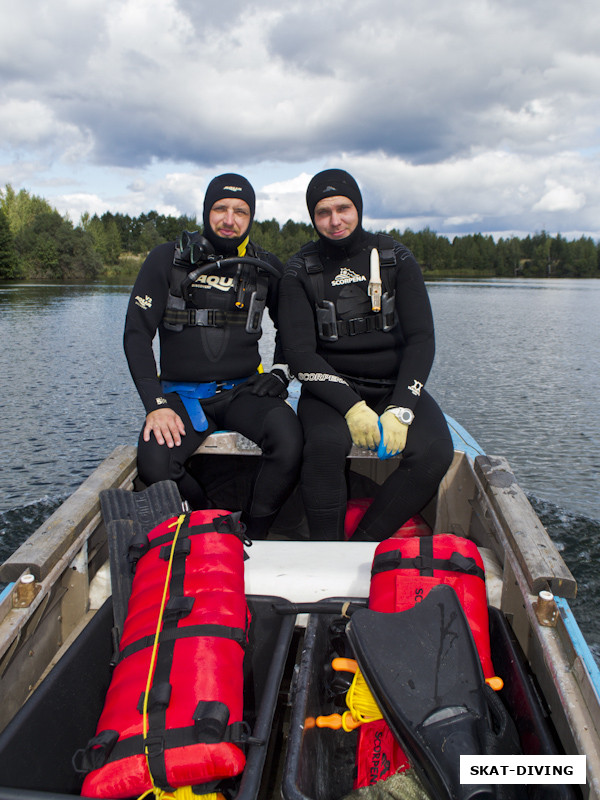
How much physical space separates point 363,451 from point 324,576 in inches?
35.5

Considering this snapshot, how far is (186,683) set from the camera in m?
1.52

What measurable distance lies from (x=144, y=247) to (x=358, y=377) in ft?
310

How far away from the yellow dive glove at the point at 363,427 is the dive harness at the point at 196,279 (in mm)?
924

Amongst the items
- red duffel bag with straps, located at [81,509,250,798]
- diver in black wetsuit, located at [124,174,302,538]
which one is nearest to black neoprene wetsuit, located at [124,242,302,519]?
diver in black wetsuit, located at [124,174,302,538]

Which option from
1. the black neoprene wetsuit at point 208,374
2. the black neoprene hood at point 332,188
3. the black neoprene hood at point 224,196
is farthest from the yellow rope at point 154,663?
the black neoprene hood at point 332,188

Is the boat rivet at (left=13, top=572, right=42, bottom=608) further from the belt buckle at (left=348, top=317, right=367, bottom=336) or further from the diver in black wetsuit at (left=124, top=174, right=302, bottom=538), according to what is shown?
the belt buckle at (left=348, top=317, right=367, bottom=336)

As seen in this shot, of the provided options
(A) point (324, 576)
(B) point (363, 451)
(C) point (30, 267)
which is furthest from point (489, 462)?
(C) point (30, 267)

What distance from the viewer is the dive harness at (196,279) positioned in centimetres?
326

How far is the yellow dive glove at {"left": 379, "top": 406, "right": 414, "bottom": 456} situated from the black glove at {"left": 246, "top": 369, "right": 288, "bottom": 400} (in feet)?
2.37

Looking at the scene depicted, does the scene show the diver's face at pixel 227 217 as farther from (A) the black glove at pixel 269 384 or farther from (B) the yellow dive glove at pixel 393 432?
(B) the yellow dive glove at pixel 393 432

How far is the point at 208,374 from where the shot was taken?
3.30m

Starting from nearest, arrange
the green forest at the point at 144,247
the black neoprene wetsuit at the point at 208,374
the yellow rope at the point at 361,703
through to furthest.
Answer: the yellow rope at the point at 361,703 → the black neoprene wetsuit at the point at 208,374 → the green forest at the point at 144,247

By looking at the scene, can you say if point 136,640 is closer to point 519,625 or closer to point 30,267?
point 519,625

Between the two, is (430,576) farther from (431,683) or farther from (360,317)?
(360,317)
